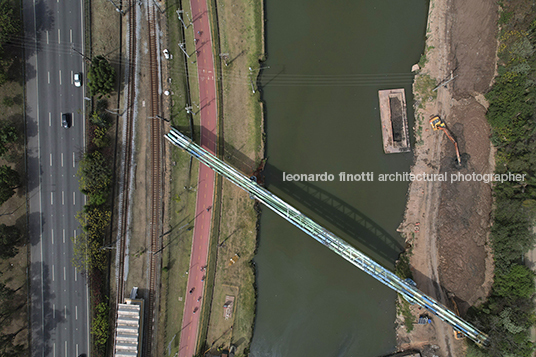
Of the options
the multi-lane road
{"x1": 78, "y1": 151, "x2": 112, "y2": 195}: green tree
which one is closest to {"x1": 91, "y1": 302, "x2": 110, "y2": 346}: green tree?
the multi-lane road

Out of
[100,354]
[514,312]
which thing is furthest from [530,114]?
[100,354]

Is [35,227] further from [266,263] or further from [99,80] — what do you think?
[266,263]

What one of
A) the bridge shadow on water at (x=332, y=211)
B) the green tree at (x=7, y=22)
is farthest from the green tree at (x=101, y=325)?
the green tree at (x=7, y=22)

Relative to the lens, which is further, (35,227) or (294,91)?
(294,91)

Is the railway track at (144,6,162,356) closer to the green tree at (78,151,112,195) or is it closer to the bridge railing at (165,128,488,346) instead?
the bridge railing at (165,128,488,346)

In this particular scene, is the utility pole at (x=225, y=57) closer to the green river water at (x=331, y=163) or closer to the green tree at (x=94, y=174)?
the green river water at (x=331, y=163)

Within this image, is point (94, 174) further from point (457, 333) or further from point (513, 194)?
point (513, 194)

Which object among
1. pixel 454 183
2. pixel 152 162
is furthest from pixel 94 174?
pixel 454 183
